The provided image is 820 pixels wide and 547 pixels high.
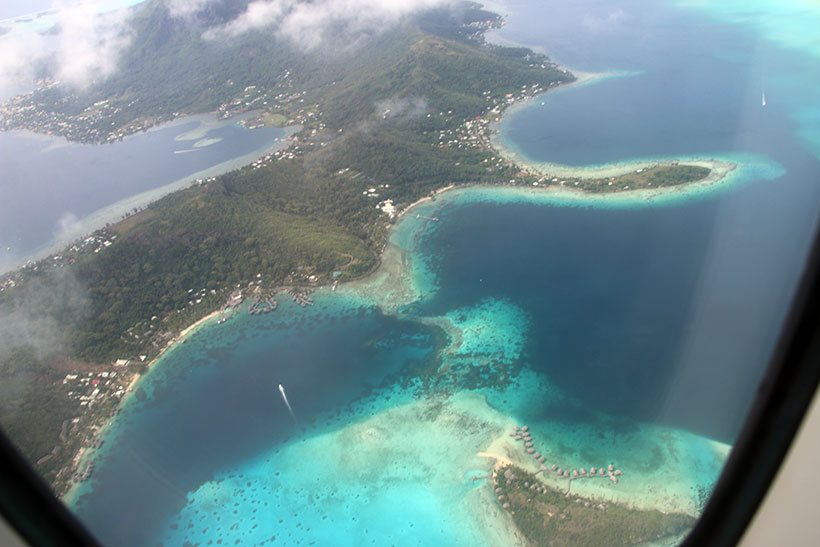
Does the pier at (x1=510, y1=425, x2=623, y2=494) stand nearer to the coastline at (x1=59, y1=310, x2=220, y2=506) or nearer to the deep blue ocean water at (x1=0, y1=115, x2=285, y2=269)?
the coastline at (x1=59, y1=310, x2=220, y2=506)

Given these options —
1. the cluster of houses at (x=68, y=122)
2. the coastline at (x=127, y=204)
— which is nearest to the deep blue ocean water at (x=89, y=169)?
the coastline at (x=127, y=204)

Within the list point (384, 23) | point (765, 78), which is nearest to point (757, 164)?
point (765, 78)

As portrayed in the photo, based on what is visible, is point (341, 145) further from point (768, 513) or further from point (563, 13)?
point (563, 13)

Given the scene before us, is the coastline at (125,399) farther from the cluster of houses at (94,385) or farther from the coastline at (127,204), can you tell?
the coastline at (127,204)

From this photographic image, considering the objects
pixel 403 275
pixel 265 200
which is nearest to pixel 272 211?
pixel 265 200

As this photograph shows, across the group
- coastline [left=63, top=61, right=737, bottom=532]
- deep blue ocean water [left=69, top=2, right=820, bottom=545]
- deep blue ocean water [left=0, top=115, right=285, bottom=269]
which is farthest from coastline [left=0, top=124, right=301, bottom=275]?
deep blue ocean water [left=69, top=2, right=820, bottom=545]

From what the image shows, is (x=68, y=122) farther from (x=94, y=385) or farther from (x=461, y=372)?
(x=461, y=372)
